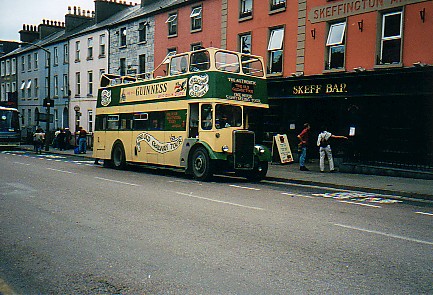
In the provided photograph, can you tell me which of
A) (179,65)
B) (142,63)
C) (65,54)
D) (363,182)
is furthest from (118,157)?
(65,54)

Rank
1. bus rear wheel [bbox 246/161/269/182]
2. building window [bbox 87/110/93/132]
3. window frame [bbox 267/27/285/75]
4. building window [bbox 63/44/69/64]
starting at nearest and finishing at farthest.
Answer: bus rear wheel [bbox 246/161/269/182]
window frame [bbox 267/27/285/75]
building window [bbox 87/110/93/132]
building window [bbox 63/44/69/64]

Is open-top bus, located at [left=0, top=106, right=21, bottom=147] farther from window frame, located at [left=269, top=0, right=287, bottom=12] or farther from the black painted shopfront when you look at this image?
the black painted shopfront

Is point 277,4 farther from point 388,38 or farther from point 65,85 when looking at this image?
point 65,85

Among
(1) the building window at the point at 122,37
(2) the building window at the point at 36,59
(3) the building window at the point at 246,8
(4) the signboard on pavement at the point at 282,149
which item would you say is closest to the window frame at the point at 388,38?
(4) the signboard on pavement at the point at 282,149

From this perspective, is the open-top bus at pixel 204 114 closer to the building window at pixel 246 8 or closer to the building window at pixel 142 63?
the building window at pixel 246 8

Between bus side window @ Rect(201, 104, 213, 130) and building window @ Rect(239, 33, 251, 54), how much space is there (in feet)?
34.7

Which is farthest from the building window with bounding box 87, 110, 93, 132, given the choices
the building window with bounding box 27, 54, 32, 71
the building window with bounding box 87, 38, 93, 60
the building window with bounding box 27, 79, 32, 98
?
the building window with bounding box 27, 54, 32, 71

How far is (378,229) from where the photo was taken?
7.28 metres

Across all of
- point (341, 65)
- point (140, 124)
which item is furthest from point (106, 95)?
point (341, 65)

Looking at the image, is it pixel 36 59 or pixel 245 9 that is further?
pixel 36 59

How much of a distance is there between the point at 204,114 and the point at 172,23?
1767 centimetres

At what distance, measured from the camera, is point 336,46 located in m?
20.1

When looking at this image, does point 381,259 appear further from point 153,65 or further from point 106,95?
point 153,65

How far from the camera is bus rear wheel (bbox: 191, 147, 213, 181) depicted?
14484 millimetres
